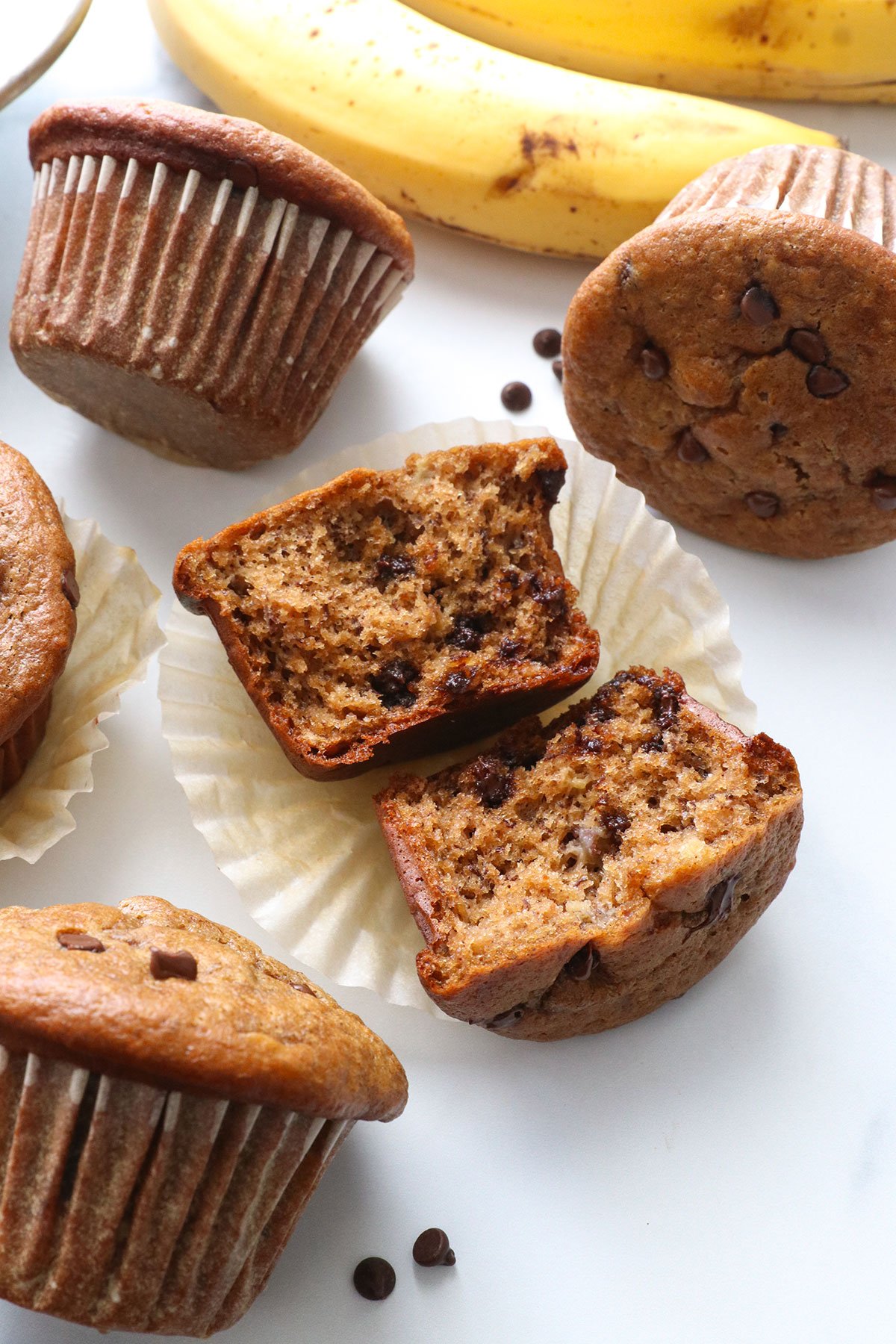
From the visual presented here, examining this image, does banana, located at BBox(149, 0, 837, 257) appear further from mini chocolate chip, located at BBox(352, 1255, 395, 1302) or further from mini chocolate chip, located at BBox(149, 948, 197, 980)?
mini chocolate chip, located at BBox(352, 1255, 395, 1302)

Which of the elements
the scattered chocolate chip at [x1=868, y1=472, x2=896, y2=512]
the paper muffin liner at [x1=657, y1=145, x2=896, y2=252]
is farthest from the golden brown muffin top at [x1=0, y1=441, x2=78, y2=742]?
the scattered chocolate chip at [x1=868, y1=472, x2=896, y2=512]

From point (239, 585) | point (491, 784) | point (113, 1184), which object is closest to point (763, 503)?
point (491, 784)

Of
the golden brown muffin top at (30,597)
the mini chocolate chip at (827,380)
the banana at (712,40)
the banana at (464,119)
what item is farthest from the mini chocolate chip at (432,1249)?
the banana at (712,40)

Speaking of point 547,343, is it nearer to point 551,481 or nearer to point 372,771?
point 551,481

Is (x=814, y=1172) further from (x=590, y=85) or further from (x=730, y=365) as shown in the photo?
(x=590, y=85)

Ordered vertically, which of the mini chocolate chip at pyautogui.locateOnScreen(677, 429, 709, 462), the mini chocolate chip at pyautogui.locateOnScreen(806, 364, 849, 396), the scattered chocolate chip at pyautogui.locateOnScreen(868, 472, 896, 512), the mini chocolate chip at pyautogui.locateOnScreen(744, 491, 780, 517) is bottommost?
the mini chocolate chip at pyautogui.locateOnScreen(744, 491, 780, 517)

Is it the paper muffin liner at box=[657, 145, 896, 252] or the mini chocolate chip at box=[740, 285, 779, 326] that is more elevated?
the paper muffin liner at box=[657, 145, 896, 252]

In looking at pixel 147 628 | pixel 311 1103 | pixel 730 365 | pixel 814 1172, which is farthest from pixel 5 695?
pixel 814 1172
